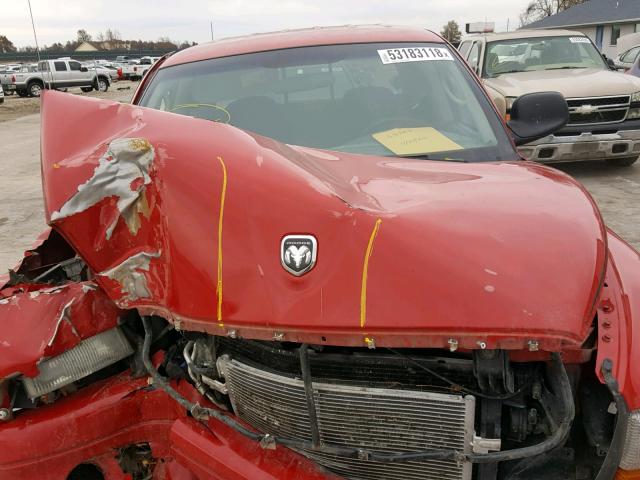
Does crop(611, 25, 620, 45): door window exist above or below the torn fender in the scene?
below

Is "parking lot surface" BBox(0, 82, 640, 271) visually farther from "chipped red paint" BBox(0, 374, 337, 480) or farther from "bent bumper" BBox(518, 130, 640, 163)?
"chipped red paint" BBox(0, 374, 337, 480)

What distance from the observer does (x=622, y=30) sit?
1435 inches

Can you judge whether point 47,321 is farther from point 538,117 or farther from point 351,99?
point 538,117

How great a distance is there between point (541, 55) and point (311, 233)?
8.09m

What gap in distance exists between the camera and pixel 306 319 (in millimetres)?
1478

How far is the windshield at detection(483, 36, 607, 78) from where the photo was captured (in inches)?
329

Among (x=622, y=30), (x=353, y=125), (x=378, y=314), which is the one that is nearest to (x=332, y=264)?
(x=378, y=314)

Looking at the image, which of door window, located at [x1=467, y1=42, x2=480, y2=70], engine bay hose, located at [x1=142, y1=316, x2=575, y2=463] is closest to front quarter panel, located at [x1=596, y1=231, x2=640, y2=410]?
engine bay hose, located at [x1=142, y1=316, x2=575, y2=463]

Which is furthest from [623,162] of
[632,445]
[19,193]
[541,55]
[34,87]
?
[34,87]

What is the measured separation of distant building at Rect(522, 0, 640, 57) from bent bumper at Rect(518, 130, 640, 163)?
3046 centimetres

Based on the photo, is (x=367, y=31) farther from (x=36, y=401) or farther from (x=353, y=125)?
(x=36, y=401)

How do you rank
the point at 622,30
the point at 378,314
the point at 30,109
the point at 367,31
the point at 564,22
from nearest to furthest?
the point at 378,314 < the point at 367,31 < the point at 30,109 < the point at 622,30 < the point at 564,22

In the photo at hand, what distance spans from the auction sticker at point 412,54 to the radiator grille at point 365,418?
187cm

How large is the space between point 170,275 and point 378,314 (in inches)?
24.4
